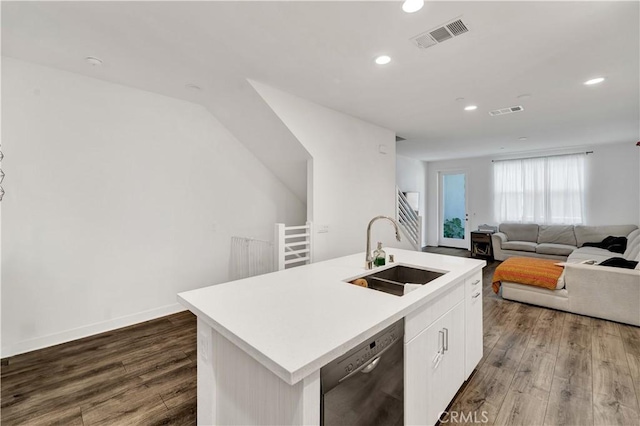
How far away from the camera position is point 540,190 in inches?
255

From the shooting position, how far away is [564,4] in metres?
1.73

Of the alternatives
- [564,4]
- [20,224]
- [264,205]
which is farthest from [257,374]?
[264,205]

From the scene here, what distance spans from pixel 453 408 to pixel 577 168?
676 centimetres

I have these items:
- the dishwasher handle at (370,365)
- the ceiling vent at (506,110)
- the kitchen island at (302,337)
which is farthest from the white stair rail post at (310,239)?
the ceiling vent at (506,110)

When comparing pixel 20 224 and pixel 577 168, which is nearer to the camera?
pixel 20 224

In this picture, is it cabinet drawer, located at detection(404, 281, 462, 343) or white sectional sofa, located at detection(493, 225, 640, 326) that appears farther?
white sectional sofa, located at detection(493, 225, 640, 326)

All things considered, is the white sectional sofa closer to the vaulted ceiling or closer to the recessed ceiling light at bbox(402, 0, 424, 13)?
the vaulted ceiling

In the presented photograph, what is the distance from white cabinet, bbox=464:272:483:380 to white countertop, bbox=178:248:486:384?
0.20 m

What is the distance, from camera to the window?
6.09m

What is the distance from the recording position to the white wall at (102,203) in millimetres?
2467

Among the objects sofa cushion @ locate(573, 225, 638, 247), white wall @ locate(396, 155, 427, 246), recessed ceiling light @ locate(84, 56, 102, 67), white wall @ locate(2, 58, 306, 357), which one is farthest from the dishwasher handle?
sofa cushion @ locate(573, 225, 638, 247)

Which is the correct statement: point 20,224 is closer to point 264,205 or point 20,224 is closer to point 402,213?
point 264,205

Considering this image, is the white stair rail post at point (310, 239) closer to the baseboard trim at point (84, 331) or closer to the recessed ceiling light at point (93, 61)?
the baseboard trim at point (84, 331)

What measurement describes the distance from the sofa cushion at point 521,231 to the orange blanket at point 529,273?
276cm
